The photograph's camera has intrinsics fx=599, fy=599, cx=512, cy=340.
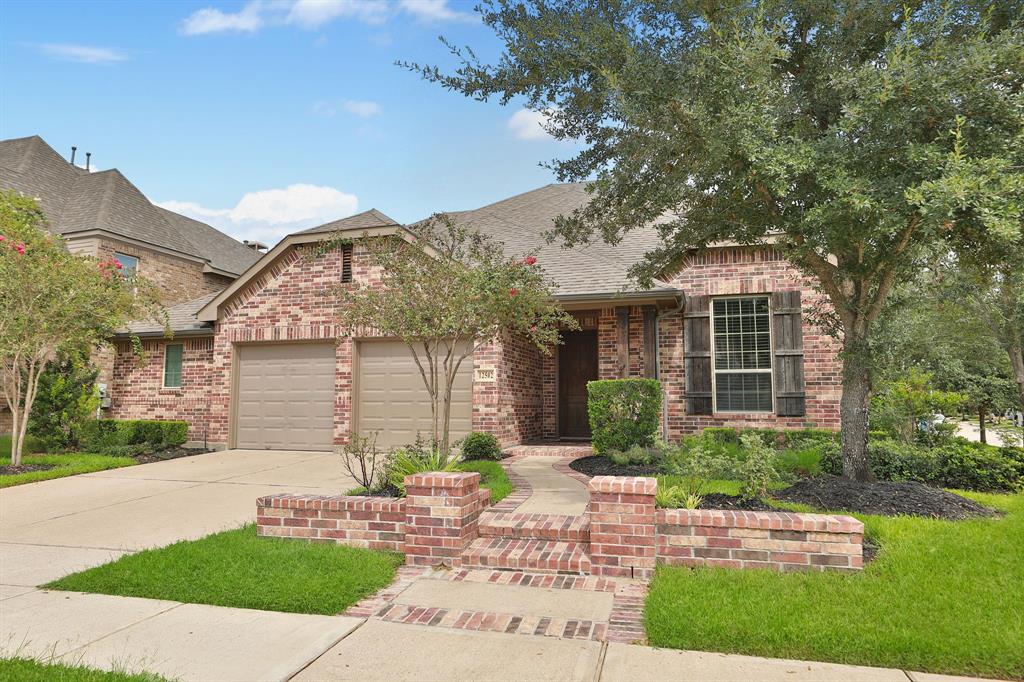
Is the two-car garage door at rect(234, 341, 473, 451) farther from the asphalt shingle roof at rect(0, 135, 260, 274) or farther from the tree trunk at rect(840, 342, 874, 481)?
the asphalt shingle roof at rect(0, 135, 260, 274)

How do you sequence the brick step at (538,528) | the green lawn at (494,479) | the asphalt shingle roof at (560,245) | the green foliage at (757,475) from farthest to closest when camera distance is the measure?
the asphalt shingle roof at (560,245)
the green lawn at (494,479)
the green foliage at (757,475)
the brick step at (538,528)

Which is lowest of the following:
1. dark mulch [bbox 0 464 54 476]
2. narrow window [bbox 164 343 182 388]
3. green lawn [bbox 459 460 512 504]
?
dark mulch [bbox 0 464 54 476]

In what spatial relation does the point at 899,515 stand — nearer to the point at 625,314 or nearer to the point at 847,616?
the point at 847,616

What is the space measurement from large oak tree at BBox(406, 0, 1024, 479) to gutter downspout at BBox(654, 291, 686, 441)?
378cm

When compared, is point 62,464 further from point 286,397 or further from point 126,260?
point 126,260

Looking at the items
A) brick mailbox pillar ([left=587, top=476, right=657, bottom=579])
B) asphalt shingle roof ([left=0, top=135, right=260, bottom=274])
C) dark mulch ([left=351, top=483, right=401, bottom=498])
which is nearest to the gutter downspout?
dark mulch ([left=351, top=483, right=401, bottom=498])

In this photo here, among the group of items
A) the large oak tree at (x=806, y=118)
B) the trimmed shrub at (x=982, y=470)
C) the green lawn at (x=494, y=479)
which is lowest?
the green lawn at (x=494, y=479)

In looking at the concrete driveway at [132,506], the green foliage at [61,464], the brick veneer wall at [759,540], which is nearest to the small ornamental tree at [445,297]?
the concrete driveway at [132,506]

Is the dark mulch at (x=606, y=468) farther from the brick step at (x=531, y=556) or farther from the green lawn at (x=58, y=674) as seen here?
the green lawn at (x=58, y=674)

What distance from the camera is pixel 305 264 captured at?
1270cm

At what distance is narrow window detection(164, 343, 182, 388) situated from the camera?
48.1 feet

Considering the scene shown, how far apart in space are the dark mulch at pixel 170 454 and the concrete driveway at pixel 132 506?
0.67m

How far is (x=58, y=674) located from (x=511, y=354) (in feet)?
30.2

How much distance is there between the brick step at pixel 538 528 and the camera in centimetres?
497
